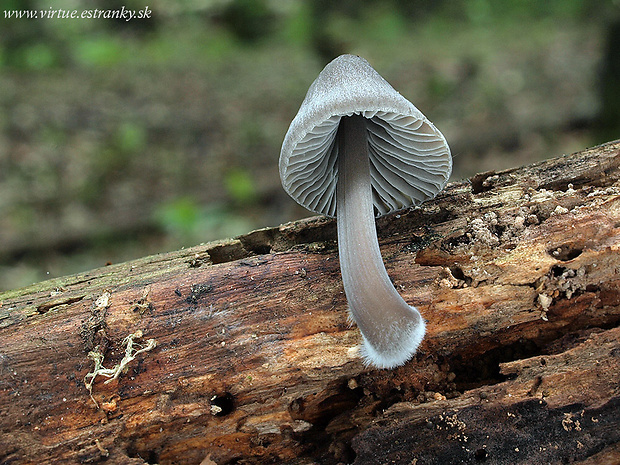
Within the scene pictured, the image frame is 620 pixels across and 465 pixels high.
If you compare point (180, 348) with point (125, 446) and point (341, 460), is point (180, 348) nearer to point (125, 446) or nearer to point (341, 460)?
point (125, 446)

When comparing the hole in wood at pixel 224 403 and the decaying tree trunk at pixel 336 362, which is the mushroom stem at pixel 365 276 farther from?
the hole in wood at pixel 224 403

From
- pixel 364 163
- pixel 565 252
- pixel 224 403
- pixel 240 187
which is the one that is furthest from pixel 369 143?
pixel 240 187

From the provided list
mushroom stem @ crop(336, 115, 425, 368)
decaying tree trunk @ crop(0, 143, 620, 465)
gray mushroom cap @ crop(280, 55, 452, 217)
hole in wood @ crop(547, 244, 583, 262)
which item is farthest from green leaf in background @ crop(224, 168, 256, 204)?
A: hole in wood @ crop(547, 244, 583, 262)

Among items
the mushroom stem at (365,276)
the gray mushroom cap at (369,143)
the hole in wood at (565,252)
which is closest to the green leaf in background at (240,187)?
the gray mushroom cap at (369,143)

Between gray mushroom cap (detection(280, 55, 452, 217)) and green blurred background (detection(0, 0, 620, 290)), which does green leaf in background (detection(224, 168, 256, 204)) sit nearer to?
green blurred background (detection(0, 0, 620, 290))

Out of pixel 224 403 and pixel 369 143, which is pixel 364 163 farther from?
pixel 224 403

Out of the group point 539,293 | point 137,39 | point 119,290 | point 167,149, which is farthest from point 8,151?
point 539,293
